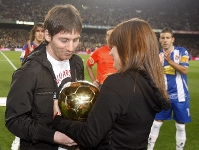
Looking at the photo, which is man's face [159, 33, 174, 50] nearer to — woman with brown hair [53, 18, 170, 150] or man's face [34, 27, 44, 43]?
man's face [34, 27, 44, 43]

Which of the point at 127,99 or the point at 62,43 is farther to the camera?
the point at 62,43

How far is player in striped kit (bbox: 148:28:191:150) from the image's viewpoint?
4.42 m

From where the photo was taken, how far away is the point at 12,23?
40531 millimetres

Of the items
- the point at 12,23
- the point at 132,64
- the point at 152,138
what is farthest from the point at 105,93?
the point at 12,23

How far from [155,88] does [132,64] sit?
0.63ft

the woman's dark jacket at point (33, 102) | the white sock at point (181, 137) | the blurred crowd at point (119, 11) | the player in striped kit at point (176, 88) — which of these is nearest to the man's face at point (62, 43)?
the woman's dark jacket at point (33, 102)

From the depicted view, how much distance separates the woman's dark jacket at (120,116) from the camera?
153cm

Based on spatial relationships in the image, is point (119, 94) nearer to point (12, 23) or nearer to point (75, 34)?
point (75, 34)

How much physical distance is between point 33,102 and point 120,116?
57 cm

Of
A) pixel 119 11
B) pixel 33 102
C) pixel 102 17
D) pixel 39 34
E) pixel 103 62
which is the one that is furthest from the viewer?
pixel 119 11

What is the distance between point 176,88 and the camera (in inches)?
178

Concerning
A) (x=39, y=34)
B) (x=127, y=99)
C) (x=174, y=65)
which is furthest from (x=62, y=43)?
(x=39, y=34)

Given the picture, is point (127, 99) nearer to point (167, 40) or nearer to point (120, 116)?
point (120, 116)

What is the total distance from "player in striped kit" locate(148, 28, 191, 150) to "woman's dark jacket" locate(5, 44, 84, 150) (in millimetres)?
2831
